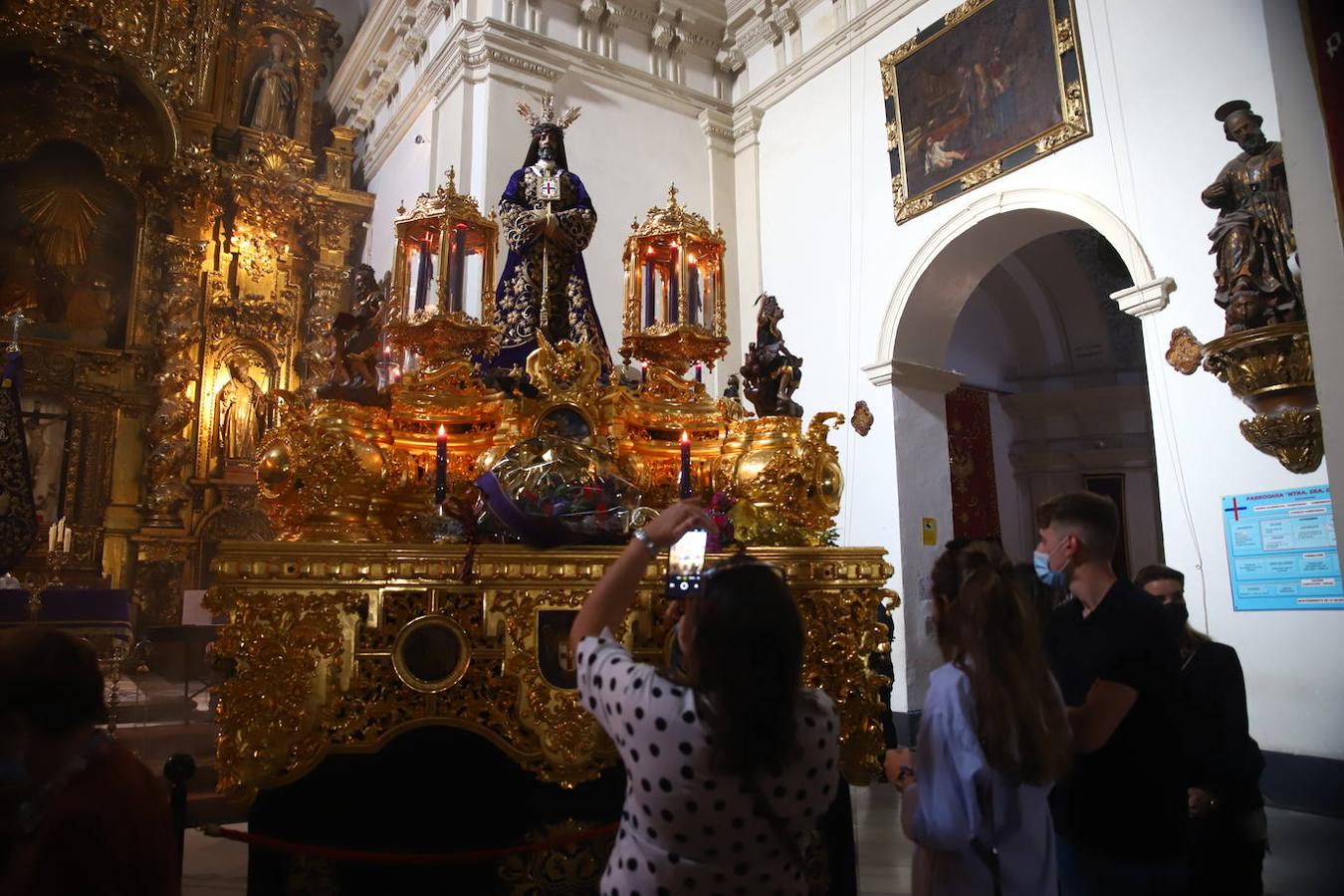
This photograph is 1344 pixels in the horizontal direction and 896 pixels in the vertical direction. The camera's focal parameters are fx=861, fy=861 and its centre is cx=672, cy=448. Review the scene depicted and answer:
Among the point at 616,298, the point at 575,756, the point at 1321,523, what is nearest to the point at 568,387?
the point at 575,756

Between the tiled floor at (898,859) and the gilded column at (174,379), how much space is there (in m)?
6.85

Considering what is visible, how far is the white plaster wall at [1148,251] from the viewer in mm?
5293

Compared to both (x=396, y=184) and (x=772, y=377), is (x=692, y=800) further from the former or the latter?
(x=396, y=184)

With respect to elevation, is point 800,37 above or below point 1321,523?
above

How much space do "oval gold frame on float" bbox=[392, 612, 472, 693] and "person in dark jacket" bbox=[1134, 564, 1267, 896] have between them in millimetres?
2308

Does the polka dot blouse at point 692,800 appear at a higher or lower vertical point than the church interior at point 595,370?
lower

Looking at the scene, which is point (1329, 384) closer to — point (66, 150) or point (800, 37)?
point (800, 37)

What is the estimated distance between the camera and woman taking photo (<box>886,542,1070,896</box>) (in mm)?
1734

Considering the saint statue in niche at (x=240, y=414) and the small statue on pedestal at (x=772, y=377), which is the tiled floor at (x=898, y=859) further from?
the saint statue in niche at (x=240, y=414)

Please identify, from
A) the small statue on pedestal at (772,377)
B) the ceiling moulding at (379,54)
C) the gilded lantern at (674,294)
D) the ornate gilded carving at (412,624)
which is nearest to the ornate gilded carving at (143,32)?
the ceiling moulding at (379,54)

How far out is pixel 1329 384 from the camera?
213 cm

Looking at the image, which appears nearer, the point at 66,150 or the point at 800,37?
the point at 800,37

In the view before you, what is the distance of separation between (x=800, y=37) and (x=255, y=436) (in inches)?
334

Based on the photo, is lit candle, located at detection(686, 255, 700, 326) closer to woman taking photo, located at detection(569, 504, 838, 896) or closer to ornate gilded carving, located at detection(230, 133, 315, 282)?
woman taking photo, located at detection(569, 504, 838, 896)
